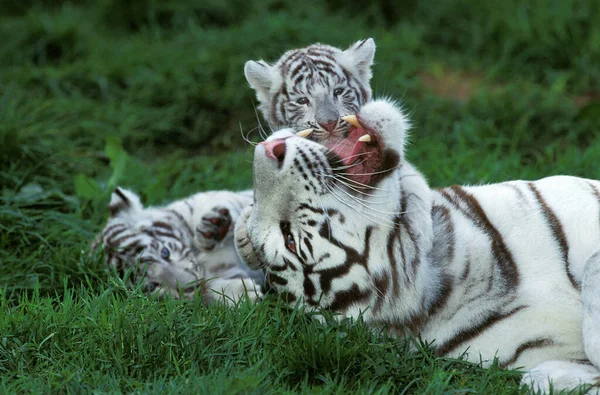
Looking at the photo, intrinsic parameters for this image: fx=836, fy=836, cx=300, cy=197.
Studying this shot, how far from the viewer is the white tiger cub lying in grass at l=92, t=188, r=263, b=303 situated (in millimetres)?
3975

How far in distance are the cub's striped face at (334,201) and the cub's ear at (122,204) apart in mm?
1624

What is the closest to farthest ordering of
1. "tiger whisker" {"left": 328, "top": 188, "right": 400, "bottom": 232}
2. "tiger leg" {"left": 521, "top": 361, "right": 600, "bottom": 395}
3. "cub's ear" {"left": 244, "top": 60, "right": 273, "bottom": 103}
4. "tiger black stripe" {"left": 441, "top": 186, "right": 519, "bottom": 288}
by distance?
"tiger leg" {"left": 521, "top": 361, "right": 600, "bottom": 395} → "tiger whisker" {"left": 328, "top": 188, "right": 400, "bottom": 232} → "tiger black stripe" {"left": 441, "top": 186, "right": 519, "bottom": 288} → "cub's ear" {"left": 244, "top": 60, "right": 273, "bottom": 103}

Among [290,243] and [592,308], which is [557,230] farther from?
[290,243]

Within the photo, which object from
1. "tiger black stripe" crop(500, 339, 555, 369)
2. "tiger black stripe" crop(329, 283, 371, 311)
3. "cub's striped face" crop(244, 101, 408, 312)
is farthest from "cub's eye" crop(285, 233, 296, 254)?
"tiger black stripe" crop(500, 339, 555, 369)

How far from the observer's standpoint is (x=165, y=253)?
4.14 metres

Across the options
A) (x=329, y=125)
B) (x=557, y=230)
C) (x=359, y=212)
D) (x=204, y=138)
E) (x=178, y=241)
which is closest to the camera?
(x=359, y=212)

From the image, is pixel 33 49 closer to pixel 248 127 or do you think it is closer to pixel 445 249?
pixel 248 127

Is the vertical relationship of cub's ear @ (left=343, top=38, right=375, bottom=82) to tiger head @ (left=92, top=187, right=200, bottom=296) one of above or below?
above

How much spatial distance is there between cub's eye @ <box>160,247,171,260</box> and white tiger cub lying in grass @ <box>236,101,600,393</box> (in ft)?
4.02

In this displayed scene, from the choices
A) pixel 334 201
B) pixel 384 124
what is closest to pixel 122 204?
pixel 334 201

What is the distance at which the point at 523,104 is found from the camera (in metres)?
6.05

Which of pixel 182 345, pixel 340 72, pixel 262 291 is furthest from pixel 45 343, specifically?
pixel 340 72

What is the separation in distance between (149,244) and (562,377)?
7.16ft

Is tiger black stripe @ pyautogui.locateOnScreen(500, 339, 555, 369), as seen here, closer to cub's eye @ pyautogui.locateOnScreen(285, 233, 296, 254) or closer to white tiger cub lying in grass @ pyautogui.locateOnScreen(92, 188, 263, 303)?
cub's eye @ pyautogui.locateOnScreen(285, 233, 296, 254)
